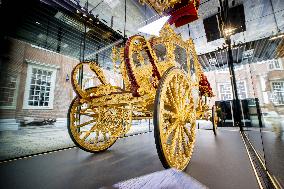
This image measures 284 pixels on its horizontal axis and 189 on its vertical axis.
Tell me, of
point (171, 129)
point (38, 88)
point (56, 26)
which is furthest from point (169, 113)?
point (38, 88)

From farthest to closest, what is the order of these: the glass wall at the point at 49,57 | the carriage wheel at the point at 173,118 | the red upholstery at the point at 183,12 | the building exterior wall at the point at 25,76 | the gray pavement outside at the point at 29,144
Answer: the building exterior wall at the point at 25,76, the glass wall at the point at 49,57, the red upholstery at the point at 183,12, the gray pavement outside at the point at 29,144, the carriage wheel at the point at 173,118

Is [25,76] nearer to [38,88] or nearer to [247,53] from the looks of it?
[38,88]

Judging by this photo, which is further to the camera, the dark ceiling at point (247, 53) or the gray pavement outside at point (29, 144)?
the dark ceiling at point (247, 53)

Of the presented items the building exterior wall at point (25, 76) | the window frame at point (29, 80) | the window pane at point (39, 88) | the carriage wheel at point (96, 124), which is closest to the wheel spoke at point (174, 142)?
the carriage wheel at point (96, 124)

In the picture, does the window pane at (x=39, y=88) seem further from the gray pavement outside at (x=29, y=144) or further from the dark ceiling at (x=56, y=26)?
the gray pavement outside at (x=29, y=144)

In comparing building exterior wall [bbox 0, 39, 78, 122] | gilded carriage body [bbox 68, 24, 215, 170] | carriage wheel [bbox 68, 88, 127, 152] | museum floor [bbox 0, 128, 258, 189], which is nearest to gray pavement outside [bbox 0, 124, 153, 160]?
museum floor [bbox 0, 128, 258, 189]

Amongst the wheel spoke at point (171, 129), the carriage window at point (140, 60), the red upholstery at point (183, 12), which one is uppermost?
the red upholstery at point (183, 12)

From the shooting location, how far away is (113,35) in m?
6.15

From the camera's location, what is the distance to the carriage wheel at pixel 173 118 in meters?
1.50

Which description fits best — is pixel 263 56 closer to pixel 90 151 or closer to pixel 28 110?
pixel 90 151

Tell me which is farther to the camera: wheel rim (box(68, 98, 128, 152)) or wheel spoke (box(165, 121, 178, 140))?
wheel rim (box(68, 98, 128, 152))

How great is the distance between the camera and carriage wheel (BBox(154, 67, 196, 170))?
1496 mm

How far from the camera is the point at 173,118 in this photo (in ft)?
6.52

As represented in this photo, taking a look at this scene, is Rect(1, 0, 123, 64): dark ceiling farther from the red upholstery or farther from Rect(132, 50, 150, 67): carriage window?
the red upholstery
